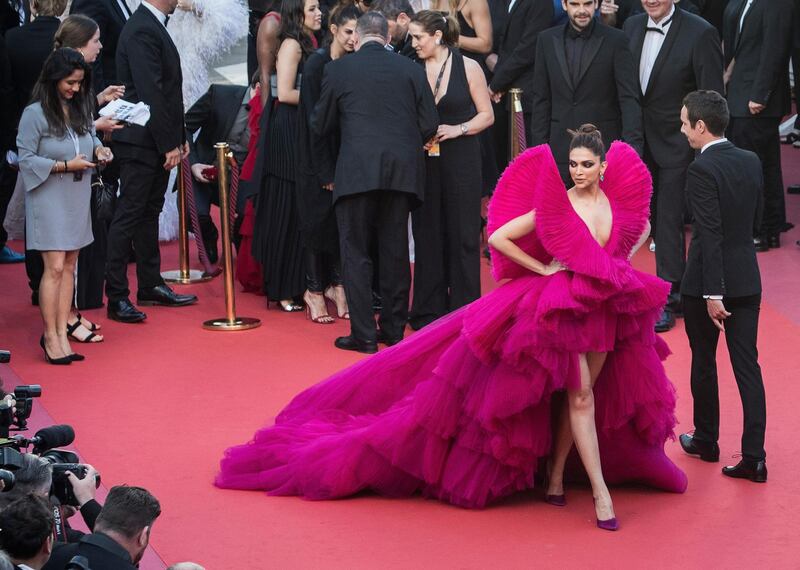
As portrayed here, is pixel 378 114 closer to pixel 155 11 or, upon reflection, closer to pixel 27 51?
pixel 155 11

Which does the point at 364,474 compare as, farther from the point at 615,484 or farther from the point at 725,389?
the point at 725,389

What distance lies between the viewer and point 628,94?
804 centimetres

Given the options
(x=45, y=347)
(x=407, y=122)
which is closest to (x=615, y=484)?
(x=407, y=122)

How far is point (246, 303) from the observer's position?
29.2 feet

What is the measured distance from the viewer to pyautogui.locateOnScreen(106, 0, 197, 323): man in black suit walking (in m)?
8.05

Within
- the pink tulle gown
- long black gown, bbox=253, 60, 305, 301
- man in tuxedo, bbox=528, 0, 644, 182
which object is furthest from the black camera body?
man in tuxedo, bbox=528, 0, 644, 182

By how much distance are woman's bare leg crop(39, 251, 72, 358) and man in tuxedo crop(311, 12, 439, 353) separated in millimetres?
1533

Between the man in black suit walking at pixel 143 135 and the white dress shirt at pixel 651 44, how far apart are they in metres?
2.78

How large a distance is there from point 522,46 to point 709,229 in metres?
4.18

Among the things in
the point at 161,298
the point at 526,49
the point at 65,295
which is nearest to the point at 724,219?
the point at 65,295

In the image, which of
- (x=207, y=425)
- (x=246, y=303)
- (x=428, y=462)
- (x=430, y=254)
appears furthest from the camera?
(x=246, y=303)

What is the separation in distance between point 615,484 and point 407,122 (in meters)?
2.63

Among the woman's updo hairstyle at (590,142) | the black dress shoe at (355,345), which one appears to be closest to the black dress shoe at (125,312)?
the black dress shoe at (355,345)

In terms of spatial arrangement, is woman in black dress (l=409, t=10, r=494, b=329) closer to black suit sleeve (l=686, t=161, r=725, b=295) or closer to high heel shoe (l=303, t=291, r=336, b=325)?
high heel shoe (l=303, t=291, r=336, b=325)
